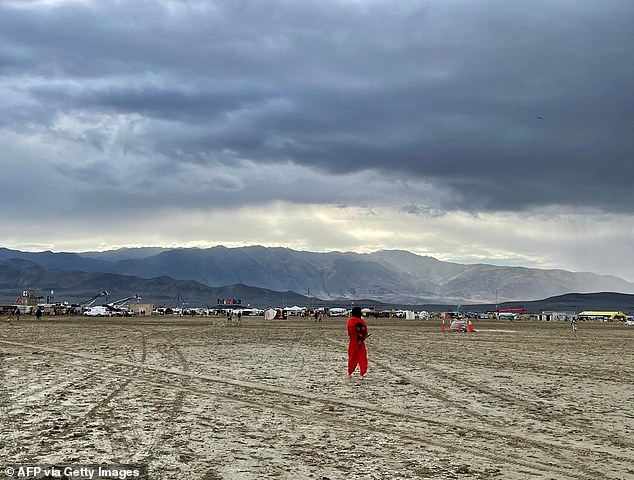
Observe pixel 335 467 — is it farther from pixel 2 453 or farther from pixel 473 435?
pixel 2 453

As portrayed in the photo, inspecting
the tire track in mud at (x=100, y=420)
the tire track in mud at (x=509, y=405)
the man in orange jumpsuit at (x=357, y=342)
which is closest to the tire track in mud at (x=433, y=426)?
the tire track in mud at (x=509, y=405)

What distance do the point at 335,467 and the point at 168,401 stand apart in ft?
18.7

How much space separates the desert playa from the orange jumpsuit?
0.52 metres

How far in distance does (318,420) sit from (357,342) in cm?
586

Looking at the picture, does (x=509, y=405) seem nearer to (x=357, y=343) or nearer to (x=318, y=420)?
(x=318, y=420)

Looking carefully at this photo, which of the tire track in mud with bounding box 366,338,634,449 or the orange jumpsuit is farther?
the orange jumpsuit

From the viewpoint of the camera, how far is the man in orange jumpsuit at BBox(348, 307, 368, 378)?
1645cm

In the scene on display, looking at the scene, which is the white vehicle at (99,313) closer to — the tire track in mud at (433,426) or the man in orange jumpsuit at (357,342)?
the tire track in mud at (433,426)

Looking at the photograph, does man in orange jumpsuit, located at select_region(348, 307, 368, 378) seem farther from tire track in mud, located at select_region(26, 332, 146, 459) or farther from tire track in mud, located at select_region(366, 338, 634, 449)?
tire track in mud, located at select_region(26, 332, 146, 459)

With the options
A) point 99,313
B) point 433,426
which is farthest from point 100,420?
point 99,313

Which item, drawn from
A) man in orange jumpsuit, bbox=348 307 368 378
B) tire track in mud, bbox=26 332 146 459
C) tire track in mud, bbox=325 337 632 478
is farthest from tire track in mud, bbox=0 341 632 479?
man in orange jumpsuit, bbox=348 307 368 378

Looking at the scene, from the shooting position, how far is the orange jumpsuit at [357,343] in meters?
16.5

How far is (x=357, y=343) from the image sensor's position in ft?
55.0

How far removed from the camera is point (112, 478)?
7.13 m
